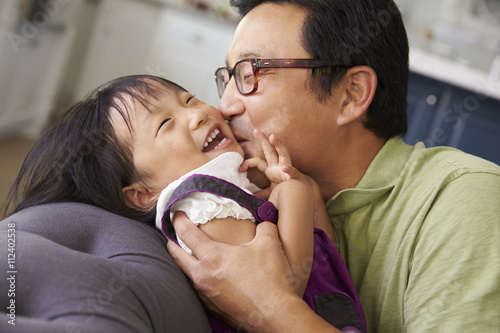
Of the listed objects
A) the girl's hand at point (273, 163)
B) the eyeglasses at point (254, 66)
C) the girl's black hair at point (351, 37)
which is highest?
the girl's black hair at point (351, 37)

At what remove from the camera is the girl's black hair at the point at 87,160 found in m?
1.19

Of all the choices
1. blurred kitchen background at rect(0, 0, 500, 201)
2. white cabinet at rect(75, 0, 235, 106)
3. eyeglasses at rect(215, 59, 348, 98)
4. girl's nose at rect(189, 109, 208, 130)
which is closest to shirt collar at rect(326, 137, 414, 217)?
eyeglasses at rect(215, 59, 348, 98)

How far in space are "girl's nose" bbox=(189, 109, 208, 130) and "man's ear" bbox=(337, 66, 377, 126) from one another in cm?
39

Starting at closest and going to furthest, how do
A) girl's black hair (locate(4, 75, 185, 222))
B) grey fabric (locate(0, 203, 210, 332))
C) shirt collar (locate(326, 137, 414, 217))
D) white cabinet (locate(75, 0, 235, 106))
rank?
grey fabric (locate(0, 203, 210, 332)) < girl's black hair (locate(4, 75, 185, 222)) < shirt collar (locate(326, 137, 414, 217)) < white cabinet (locate(75, 0, 235, 106))

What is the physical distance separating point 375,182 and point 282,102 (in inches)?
12.4

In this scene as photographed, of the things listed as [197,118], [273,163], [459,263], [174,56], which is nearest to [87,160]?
[197,118]

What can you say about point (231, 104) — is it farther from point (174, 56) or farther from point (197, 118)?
point (174, 56)

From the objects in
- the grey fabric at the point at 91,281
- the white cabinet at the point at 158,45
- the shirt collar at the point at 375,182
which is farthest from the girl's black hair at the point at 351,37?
the white cabinet at the point at 158,45

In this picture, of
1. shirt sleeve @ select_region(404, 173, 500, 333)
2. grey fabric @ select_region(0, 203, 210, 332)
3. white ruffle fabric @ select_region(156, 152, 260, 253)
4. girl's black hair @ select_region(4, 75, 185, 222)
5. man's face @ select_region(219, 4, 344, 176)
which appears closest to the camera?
grey fabric @ select_region(0, 203, 210, 332)

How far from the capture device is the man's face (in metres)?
1.41

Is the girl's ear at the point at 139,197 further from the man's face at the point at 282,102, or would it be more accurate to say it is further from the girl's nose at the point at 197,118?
the man's face at the point at 282,102

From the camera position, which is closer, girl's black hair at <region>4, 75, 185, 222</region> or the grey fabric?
the grey fabric

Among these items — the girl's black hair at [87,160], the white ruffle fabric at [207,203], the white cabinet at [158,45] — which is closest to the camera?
the white ruffle fabric at [207,203]

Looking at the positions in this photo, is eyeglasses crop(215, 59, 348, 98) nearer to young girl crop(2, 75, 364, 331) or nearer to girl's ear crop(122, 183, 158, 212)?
young girl crop(2, 75, 364, 331)
